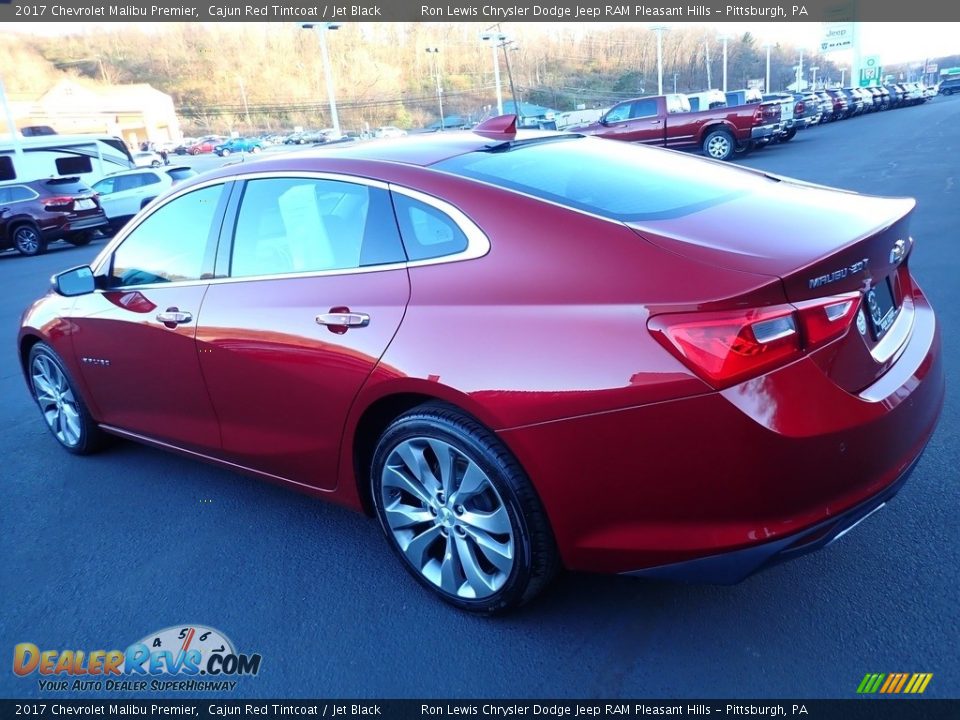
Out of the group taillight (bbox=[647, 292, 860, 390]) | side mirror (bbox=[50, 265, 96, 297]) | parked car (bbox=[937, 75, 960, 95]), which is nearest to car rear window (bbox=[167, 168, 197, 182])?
side mirror (bbox=[50, 265, 96, 297])

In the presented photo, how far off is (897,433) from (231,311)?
248cm

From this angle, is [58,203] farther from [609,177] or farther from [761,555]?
[761,555]

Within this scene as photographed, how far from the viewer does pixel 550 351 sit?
87.3 inches

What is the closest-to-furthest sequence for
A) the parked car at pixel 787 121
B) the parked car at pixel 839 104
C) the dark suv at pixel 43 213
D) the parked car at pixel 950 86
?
1. the dark suv at pixel 43 213
2. the parked car at pixel 787 121
3. the parked car at pixel 839 104
4. the parked car at pixel 950 86

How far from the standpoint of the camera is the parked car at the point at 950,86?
226 ft

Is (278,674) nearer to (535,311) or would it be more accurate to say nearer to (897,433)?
→ (535,311)

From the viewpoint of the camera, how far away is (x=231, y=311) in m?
3.16

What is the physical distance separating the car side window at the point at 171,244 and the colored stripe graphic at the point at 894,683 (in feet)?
9.68

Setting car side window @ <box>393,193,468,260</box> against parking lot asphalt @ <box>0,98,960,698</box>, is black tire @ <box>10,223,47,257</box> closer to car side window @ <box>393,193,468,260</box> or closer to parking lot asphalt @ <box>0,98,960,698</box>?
parking lot asphalt @ <box>0,98,960,698</box>

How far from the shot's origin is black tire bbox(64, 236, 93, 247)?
1708 centimetres
